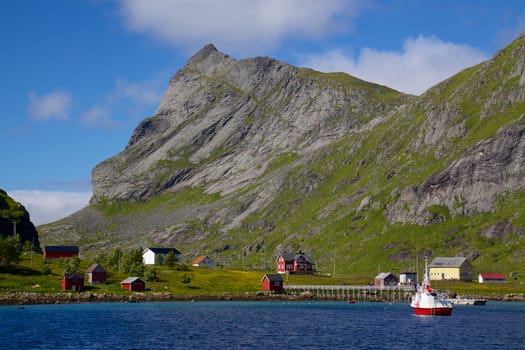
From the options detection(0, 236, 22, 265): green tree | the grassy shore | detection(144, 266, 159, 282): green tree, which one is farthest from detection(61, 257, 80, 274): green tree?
detection(144, 266, 159, 282): green tree

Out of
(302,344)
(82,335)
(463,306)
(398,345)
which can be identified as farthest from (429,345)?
(463,306)

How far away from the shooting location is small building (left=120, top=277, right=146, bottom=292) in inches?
6944

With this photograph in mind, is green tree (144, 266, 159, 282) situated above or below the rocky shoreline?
above

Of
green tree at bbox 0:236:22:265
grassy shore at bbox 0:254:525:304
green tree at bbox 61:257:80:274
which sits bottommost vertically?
grassy shore at bbox 0:254:525:304

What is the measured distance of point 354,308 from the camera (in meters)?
166

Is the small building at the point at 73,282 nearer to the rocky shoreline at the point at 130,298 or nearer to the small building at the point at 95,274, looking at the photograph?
the rocky shoreline at the point at 130,298

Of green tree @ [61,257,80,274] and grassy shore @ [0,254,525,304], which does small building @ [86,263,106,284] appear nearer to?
grassy shore @ [0,254,525,304]

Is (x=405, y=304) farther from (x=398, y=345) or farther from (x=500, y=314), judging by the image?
(x=398, y=345)

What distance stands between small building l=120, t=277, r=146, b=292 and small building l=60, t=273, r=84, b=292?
471 inches

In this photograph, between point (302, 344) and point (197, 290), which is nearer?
point (302, 344)

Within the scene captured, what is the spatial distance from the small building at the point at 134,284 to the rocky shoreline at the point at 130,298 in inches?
208

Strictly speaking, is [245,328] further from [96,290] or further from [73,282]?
[96,290]

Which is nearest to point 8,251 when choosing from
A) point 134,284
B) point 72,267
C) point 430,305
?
point 72,267

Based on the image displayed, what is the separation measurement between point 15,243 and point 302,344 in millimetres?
116617
